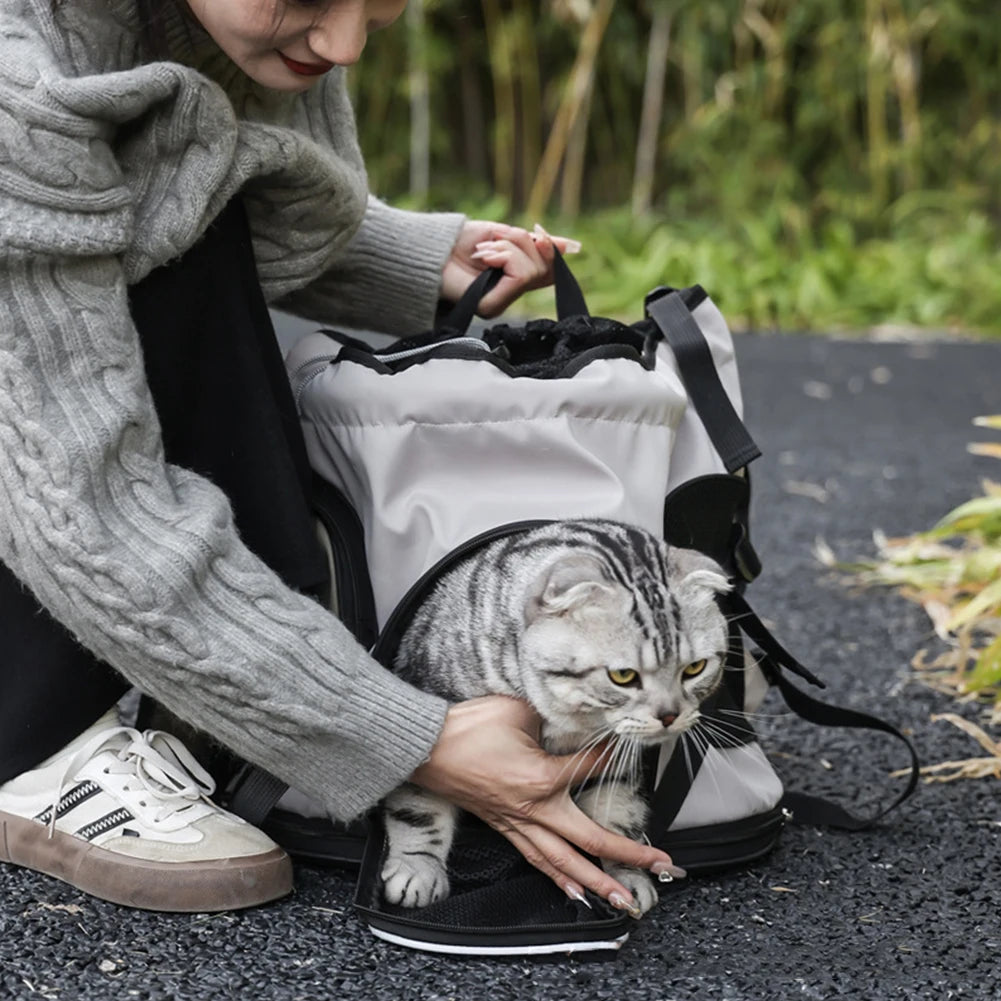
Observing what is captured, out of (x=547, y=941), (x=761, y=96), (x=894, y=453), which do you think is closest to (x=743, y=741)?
(x=547, y=941)

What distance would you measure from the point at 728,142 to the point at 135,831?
653cm

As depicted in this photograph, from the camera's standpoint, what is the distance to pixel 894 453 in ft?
13.0

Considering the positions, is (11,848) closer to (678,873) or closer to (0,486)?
(0,486)

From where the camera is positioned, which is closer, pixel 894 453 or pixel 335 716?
pixel 335 716

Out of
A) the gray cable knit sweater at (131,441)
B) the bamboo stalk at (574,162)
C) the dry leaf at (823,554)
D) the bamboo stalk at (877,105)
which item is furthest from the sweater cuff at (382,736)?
the bamboo stalk at (574,162)

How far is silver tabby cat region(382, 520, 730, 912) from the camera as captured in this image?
1443mm

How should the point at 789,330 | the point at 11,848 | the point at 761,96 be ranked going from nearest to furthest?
the point at 11,848
the point at 789,330
the point at 761,96

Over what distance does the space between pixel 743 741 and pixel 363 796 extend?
47 cm

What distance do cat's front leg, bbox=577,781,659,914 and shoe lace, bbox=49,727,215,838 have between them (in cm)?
43

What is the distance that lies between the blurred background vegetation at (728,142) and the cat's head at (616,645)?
14.8 feet

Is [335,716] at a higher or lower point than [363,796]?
higher

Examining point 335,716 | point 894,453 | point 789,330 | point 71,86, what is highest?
point 71,86

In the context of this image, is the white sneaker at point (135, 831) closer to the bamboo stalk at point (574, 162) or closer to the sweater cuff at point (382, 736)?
the sweater cuff at point (382, 736)

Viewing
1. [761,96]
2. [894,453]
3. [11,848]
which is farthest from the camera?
[761,96]
